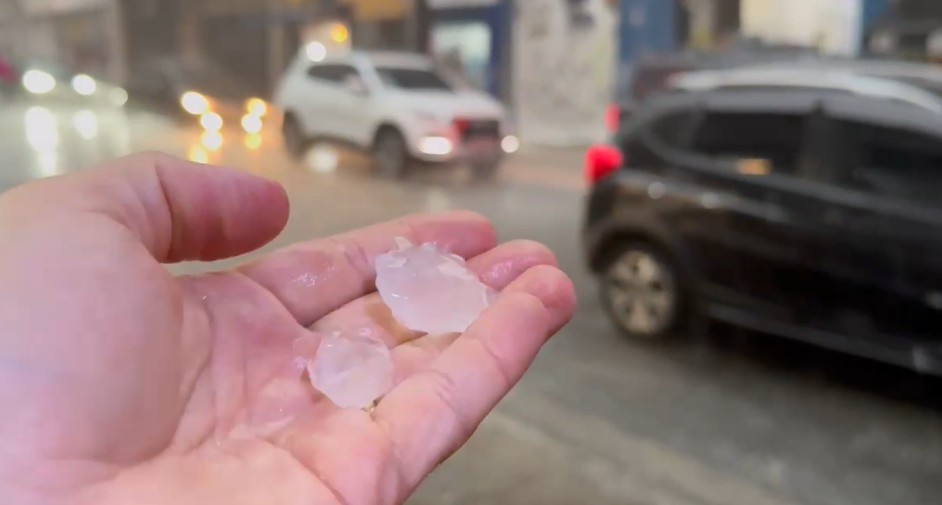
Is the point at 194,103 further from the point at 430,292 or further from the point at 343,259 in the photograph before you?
the point at 430,292

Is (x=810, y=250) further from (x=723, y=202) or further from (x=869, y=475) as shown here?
(x=869, y=475)

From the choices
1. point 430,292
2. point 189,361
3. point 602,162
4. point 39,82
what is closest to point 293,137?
point 39,82

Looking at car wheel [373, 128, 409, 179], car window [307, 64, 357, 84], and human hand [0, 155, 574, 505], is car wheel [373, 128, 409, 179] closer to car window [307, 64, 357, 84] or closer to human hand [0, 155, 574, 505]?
car window [307, 64, 357, 84]

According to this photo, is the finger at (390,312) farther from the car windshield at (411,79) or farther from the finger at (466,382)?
the car windshield at (411,79)

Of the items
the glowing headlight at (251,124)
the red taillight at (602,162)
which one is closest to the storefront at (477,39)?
the glowing headlight at (251,124)

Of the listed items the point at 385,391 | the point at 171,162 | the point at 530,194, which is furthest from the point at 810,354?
the point at 171,162

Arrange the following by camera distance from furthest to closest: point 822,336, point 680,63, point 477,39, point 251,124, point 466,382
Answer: point 477,39, point 680,63, point 251,124, point 822,336, point 466,382
